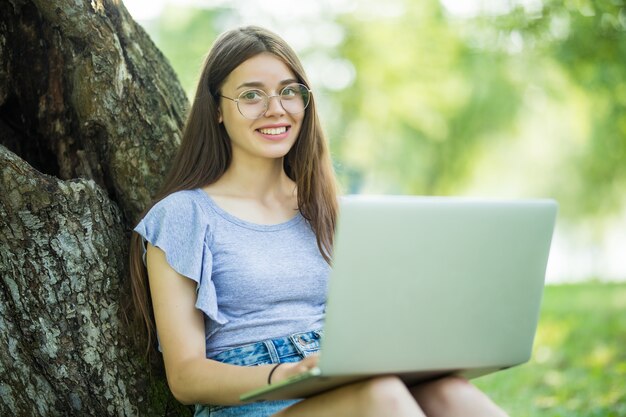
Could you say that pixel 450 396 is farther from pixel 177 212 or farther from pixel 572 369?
pixel 572 369

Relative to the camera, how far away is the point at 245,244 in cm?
256

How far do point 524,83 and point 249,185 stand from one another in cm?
1161

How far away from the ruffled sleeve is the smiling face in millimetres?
270

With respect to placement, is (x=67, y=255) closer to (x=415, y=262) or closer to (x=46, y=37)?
(x=46, y=37)

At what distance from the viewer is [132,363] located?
2.61 m

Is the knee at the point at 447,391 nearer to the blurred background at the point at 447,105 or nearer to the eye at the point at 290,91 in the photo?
the eye at the point at 290,91

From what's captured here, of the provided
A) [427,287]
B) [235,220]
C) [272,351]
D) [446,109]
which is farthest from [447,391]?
[446,109]

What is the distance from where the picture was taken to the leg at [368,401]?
1935 millimetres

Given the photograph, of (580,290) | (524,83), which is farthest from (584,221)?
(580,290)

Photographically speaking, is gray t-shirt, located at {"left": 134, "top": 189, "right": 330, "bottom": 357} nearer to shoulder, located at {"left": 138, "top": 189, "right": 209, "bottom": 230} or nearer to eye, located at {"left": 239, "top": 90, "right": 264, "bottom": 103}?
shoulder, located at {"left": 138, "top": 189, "right": 209, "bottom": 230}

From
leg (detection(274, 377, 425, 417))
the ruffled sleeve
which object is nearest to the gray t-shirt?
the ruffled sleeve

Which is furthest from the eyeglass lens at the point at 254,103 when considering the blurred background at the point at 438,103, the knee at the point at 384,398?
the blurred background at the point at 438,103

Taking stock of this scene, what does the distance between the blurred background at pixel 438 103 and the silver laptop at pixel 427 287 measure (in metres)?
9.86

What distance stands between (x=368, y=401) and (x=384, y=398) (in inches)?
1.5
